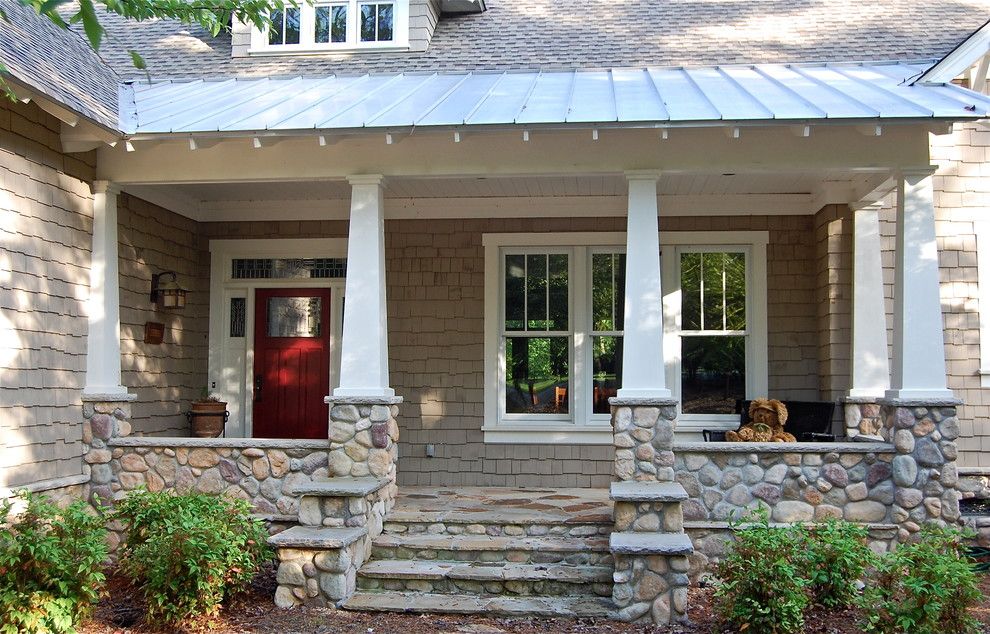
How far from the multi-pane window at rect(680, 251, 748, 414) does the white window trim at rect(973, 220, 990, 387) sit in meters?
2.18

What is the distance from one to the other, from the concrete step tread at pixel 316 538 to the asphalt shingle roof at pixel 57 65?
349 cm

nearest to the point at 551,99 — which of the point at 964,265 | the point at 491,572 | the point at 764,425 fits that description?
the point at 764,425

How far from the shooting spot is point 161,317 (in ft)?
29.1

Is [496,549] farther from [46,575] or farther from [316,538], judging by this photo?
[46,575]

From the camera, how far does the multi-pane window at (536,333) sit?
30.6 feet

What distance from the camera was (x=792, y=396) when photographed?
29.6 feet

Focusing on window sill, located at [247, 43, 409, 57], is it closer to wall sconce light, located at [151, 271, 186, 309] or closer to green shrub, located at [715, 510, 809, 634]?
wall sconce light, located at [151, 271, 186, 309]

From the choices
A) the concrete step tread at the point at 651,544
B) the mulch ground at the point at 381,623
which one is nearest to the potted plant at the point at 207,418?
the mulch ground at the point at 381,623

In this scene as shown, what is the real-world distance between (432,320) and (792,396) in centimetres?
374

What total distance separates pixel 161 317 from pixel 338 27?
12.9 ft

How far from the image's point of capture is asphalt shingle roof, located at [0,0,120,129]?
21.1ft

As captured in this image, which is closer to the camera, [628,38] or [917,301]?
[917,301]

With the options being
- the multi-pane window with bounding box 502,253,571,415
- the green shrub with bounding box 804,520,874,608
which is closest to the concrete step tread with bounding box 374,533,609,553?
the green shrub with bounding box 804,520,874,608

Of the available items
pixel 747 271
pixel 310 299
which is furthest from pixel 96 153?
pixel 747 271
